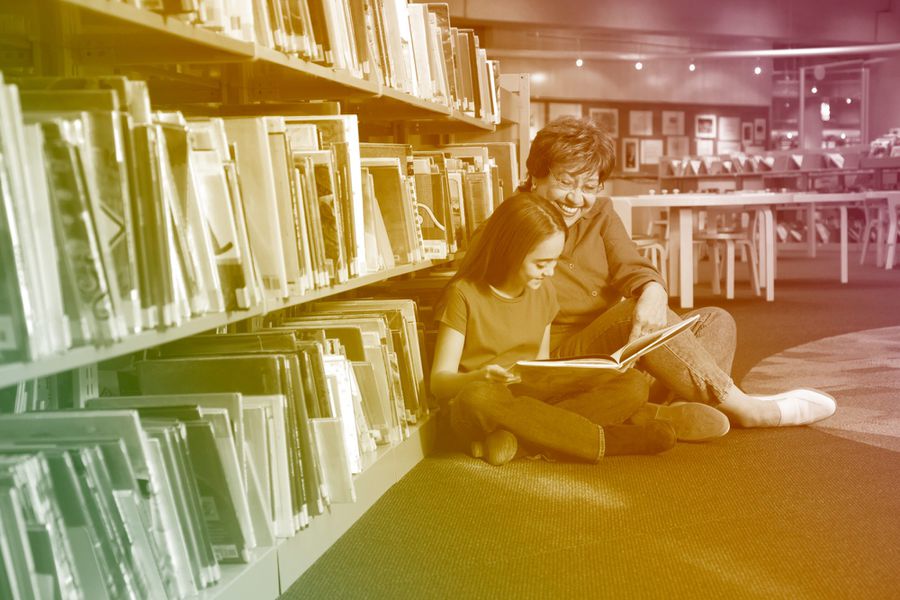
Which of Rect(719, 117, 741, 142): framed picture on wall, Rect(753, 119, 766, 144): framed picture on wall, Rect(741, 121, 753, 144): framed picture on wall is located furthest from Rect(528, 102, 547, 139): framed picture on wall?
Rect(753, 119, 766, 144): framed picture on wall

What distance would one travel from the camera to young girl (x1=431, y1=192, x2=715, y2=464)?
2334mm

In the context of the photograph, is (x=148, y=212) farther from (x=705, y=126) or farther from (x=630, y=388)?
(x=705, y=126)

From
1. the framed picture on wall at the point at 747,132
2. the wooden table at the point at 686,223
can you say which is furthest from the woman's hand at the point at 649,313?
the framed picture on wall at the point at 747,132

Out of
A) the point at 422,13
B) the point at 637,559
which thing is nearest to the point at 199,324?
the point at 637,559

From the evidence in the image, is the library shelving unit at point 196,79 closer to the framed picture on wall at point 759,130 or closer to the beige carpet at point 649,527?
the beige carpet at point 649,527

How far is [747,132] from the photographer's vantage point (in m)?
13.3

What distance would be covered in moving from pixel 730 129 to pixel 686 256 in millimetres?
8429

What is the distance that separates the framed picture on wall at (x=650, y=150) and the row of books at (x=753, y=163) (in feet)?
8.02

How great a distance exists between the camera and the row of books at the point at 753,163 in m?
9.90

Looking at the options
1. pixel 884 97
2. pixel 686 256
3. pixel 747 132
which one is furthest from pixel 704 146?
pixel 686 256

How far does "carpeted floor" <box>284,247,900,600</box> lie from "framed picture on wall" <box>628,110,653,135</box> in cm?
1021

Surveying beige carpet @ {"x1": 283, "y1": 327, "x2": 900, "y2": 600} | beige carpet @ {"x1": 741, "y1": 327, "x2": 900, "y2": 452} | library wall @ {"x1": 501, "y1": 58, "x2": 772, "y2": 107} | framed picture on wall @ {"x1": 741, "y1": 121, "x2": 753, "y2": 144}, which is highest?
library wall @ {"x1": 501, "y1": 58, "x2": 772, "y2": 107}

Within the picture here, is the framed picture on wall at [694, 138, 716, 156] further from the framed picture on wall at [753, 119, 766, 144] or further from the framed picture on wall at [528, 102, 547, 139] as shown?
the framed picture on wall at [528, 102, 547, 139]

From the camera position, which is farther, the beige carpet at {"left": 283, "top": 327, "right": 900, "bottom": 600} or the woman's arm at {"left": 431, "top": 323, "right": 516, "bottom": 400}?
the woman's arm at {"left": 431, "top": 323, "right": 516, "bottom": 400}
